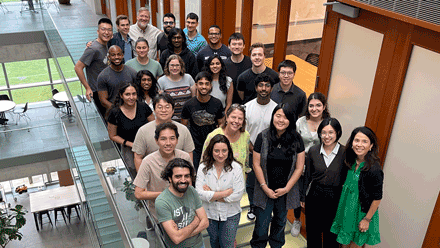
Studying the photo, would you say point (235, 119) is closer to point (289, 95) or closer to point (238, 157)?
point (238, 157)

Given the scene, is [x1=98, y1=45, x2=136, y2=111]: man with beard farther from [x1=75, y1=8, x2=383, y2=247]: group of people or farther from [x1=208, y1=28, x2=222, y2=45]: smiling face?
[x1=208, y1=28, x2=222, y2=45]: smiling face

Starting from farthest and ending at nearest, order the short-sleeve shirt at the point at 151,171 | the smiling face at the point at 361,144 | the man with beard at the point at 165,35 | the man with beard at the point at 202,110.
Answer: the man with beard at the point at 165,35 < the man with beard at the point at 202,110 < the short-sleeve shirt at the point at 151,171 < the smiling face at the point at 361,144

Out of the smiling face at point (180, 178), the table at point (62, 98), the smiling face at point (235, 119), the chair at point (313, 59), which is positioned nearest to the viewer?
the smiling face at point (180, 178)

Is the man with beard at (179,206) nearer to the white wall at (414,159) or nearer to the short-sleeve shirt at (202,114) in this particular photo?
the short-sleeve shirt at (202,114)

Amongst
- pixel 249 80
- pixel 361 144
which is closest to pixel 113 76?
pixel 249 80

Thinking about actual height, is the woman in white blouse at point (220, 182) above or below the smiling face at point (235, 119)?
below

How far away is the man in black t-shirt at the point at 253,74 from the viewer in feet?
18.5

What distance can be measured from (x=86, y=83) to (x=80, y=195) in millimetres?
11936

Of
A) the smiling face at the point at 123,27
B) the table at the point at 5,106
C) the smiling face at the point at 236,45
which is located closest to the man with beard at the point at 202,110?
the smiling face at the point at 236,45

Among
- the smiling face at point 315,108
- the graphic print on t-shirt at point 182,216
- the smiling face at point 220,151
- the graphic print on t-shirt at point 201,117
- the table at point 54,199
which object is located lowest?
the table at point 54,199

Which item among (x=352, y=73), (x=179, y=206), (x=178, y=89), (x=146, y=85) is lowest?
(x=179, y=206)

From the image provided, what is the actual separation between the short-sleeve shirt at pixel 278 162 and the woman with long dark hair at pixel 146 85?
1875 mm

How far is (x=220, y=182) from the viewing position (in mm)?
4305

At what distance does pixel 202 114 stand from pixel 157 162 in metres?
1.18
